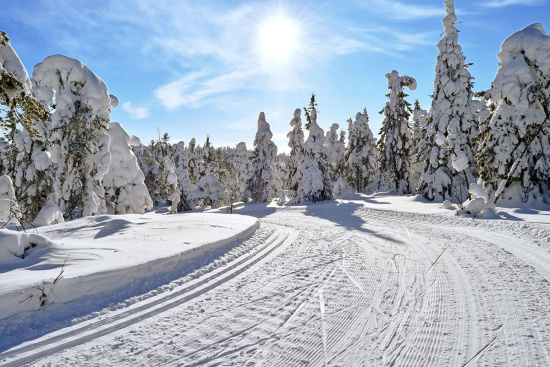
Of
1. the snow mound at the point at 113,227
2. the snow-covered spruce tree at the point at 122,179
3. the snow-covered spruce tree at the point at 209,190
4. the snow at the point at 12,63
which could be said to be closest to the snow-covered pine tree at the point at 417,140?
the snow mound at the point at 113,227

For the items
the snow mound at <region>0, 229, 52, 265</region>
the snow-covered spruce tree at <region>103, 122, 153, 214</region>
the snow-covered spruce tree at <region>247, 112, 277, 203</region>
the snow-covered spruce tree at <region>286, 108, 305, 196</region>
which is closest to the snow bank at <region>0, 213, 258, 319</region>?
the snow mound at <region>0, 229, 52, 265</region>

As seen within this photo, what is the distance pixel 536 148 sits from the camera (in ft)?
50.1

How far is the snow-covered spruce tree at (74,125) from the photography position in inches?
539

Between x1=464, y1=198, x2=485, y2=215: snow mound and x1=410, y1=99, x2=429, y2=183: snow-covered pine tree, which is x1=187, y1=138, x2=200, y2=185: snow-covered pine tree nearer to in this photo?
x1=410, y1=99, x2=429, y2=183: snow-covered pine tree

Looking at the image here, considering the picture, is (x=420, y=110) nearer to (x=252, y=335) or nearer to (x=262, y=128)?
(x=262, y=128)

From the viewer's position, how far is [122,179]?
18.9 m

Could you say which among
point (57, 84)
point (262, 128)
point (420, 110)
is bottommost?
point (57, 84)

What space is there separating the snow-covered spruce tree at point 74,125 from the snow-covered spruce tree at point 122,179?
13.2ft

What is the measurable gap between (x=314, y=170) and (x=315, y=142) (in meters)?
2.57

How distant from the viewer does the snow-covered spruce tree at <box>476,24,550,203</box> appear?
49.4ft

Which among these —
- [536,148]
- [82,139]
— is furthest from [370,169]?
[82,139]

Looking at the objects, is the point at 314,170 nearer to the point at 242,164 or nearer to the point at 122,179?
the point at 122,179

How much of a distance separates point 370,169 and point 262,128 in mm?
17223

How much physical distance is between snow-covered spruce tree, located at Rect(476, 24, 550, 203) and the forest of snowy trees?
5cm
